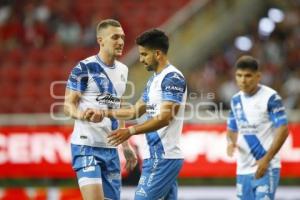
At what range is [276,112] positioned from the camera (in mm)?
7867

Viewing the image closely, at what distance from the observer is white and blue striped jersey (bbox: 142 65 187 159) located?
6.63 m

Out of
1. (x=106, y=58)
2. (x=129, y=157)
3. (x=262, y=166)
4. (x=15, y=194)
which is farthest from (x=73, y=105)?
(x=15, y=194)

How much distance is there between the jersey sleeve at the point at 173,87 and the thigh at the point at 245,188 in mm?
1808

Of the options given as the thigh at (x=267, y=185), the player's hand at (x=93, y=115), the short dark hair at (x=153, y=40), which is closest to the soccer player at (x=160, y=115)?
the short dark hair at (x=153, y=40)

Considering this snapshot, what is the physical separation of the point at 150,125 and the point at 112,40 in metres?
1.15

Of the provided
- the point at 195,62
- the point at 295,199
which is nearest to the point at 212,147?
the point at 295,199

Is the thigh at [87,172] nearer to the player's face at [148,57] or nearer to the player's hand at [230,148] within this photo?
the player's face at [148,57]

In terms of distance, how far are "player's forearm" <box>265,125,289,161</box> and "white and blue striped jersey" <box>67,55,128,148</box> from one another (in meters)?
1.64

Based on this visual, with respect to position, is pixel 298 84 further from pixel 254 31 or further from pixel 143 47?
pixel 143 47

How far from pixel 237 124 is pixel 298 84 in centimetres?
537

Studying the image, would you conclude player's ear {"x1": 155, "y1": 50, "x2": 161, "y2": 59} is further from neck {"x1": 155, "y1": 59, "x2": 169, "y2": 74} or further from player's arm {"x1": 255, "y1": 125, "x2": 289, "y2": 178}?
player's arm {"x1": 255, "y1": 125, "x2": 289, "y2": 178}

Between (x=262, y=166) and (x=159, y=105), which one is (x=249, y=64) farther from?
(x=159, y=105)

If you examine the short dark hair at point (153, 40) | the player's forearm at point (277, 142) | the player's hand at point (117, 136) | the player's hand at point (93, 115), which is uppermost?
the short dark hair at point (153, 40)

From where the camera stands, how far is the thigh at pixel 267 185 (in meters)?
7.85
